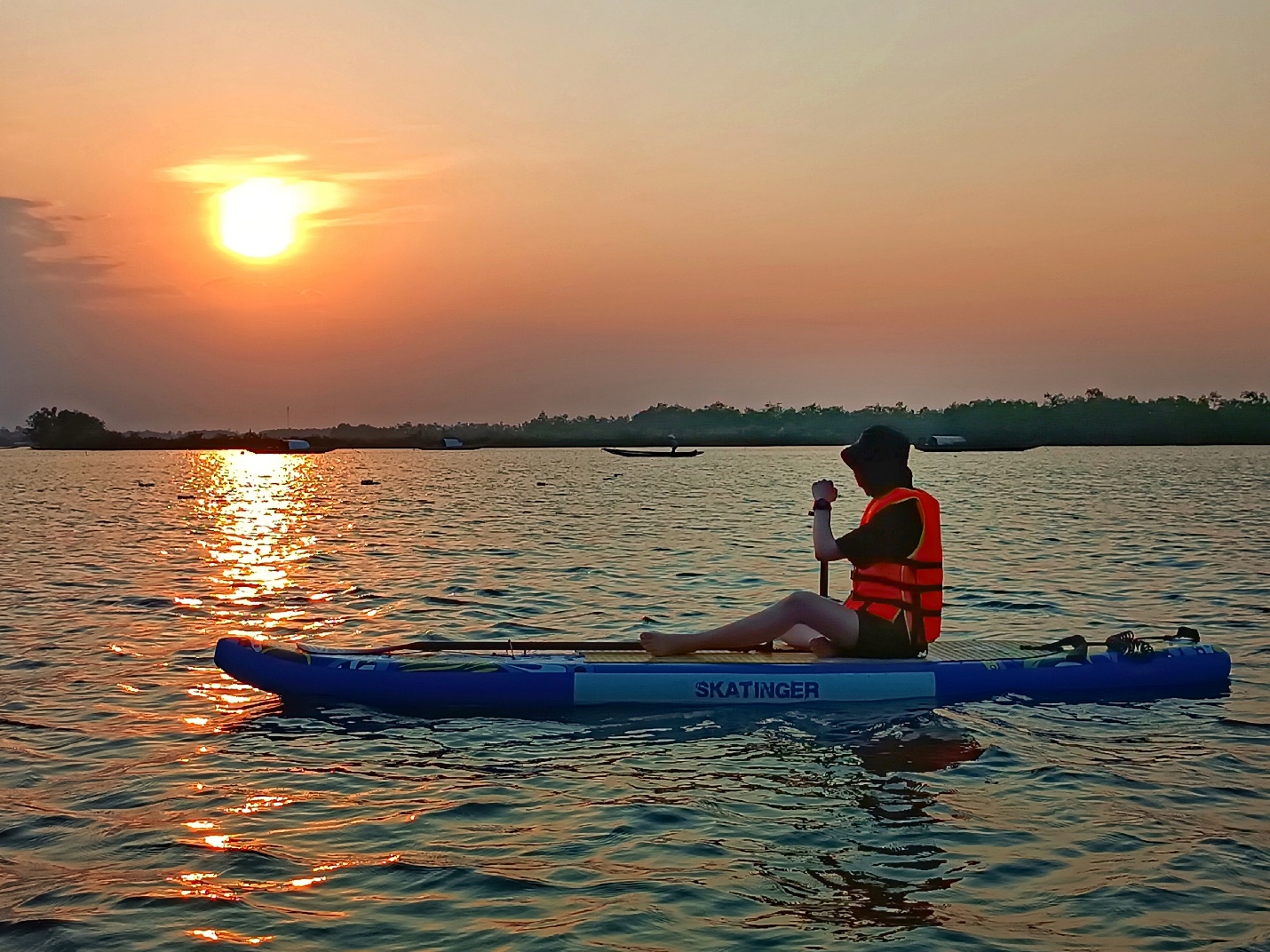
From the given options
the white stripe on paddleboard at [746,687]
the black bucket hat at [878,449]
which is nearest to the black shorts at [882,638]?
the white stripe on paddleboard at [746,687]

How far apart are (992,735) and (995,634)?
4.79m

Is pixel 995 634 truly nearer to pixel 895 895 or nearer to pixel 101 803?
pixel 895 895

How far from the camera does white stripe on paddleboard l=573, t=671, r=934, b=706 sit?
30.5ft

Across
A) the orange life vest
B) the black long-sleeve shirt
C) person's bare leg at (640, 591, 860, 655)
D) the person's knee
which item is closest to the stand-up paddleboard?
person's bare leg at (640, 591, 860, 655)

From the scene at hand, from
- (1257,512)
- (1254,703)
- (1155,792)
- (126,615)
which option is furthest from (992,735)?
(1257,512)

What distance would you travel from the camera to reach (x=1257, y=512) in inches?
1325

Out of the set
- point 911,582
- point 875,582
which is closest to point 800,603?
point 875,582

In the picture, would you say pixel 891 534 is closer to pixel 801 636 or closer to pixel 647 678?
pixel 801 636

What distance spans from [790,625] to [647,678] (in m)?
1.28

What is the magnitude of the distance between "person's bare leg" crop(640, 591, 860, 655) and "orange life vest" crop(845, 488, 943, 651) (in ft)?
0.78

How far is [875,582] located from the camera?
30.0ft

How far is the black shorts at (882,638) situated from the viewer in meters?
9.32

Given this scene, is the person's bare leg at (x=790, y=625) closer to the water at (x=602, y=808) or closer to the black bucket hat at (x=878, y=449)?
the water at (x=602, y=808)

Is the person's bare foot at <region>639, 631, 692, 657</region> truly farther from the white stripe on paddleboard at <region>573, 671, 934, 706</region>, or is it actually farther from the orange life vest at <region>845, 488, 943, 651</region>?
the orange life vest at <region>845, 488, 943, 651</region>
